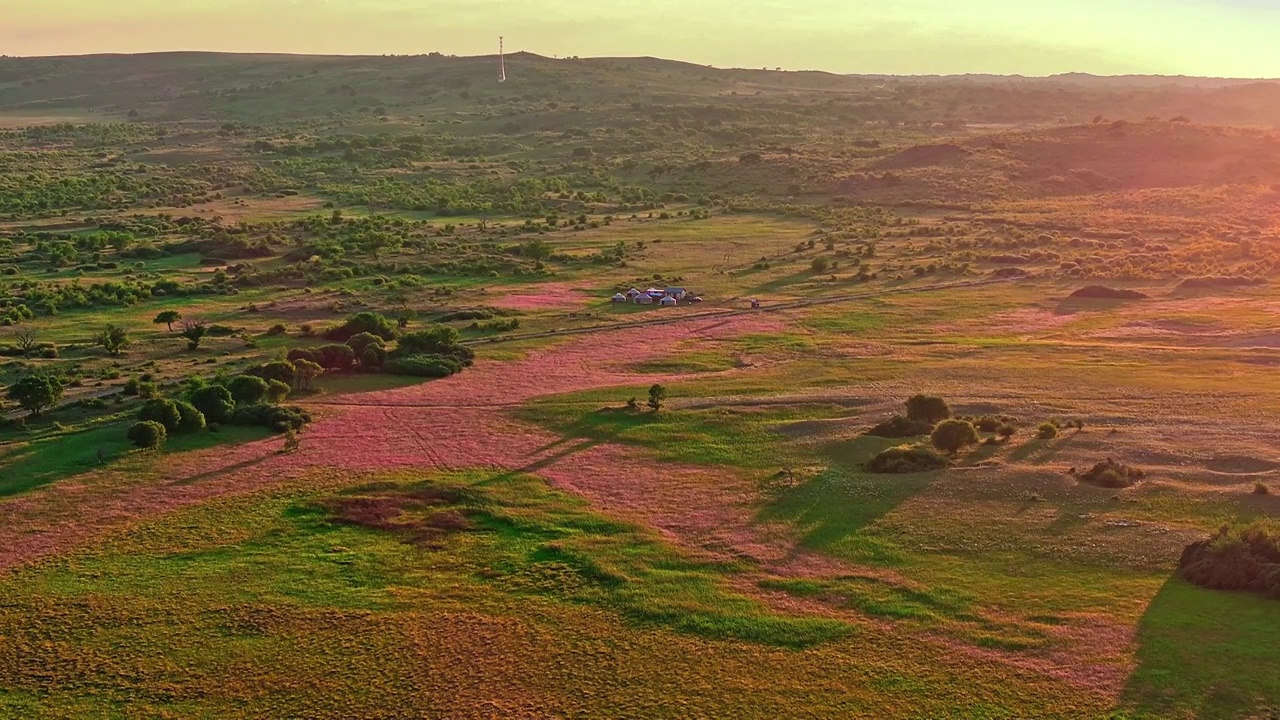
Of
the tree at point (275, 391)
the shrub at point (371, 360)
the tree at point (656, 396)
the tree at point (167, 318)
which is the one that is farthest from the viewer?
the tree at point (167, 318)

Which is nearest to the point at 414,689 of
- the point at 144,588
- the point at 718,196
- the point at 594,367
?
the point at 144,588

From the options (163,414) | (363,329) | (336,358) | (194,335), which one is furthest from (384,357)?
(163,414)

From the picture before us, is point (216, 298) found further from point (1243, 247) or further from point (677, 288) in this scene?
point (1243, 247)

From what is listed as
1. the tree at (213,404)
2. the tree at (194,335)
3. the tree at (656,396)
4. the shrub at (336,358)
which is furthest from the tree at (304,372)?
the tree at (656,396)

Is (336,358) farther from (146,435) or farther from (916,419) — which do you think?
(916,419)

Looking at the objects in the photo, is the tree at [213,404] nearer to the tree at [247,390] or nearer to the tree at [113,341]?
the tree at [247,390]

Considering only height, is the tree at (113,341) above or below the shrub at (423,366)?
above
